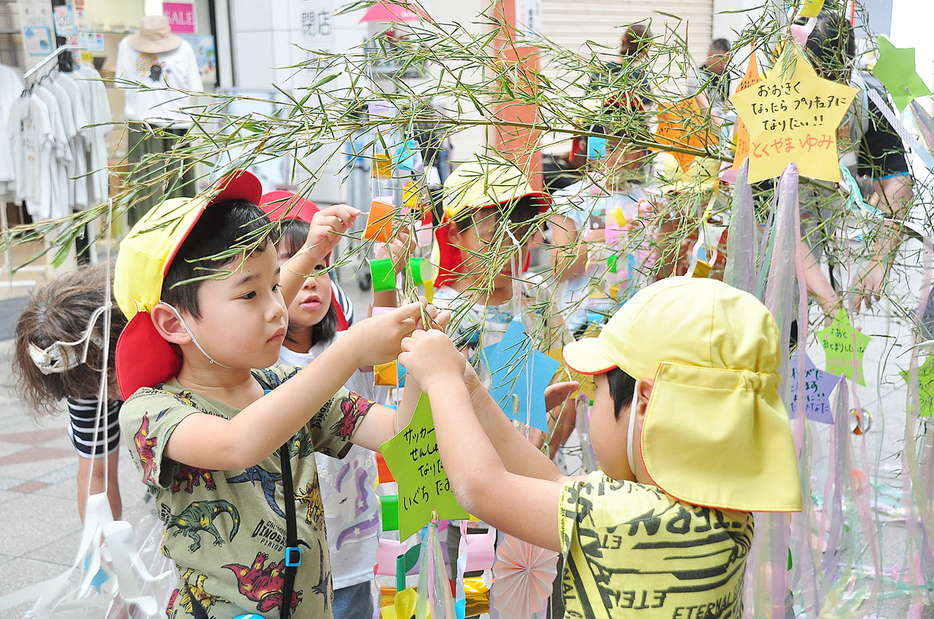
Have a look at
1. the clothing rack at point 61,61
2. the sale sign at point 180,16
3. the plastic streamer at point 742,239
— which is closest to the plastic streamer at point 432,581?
the plastic streamer at point 742,239

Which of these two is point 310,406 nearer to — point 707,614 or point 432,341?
point 432,341

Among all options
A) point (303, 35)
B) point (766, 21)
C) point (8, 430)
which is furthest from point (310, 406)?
point (303, 35)

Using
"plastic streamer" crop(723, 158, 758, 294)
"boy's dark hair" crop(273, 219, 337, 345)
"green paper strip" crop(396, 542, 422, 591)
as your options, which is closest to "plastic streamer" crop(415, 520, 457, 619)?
"green paper strip" crop(396, 542, 422, 591)

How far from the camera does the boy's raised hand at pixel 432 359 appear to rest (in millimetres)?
918

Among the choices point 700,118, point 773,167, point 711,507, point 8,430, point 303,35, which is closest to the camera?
point 711,507

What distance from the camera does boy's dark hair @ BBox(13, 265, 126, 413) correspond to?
165cm

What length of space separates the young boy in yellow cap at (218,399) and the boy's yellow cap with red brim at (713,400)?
324 millimetres

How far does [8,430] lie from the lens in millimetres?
3525

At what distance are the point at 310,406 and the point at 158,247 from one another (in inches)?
11.6

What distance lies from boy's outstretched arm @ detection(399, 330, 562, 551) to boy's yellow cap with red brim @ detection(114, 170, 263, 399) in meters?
0.38

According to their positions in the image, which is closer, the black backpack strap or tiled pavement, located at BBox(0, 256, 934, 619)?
the black backpack strap

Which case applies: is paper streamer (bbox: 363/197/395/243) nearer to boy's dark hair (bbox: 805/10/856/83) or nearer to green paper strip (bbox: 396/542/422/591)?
green paper strip (bbox: 396/542/422/591)

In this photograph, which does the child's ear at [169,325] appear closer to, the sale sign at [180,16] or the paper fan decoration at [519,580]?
the paper fan decoration at [519,580]

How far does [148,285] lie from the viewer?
1.11 m
